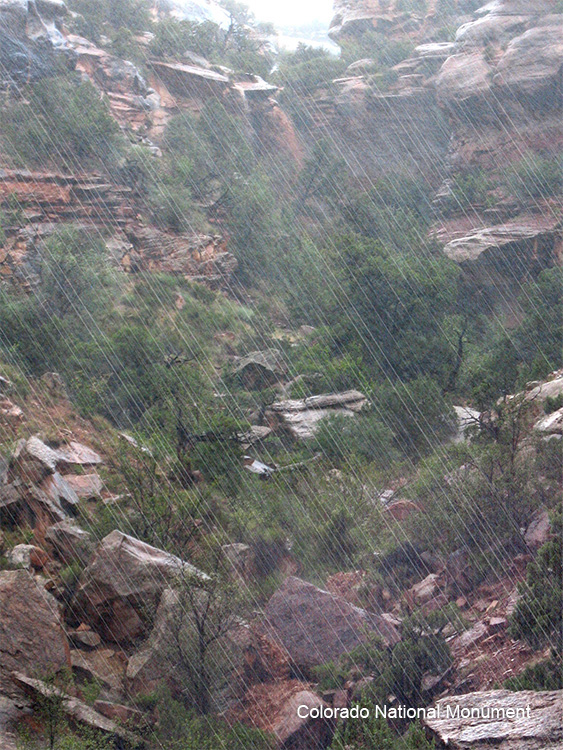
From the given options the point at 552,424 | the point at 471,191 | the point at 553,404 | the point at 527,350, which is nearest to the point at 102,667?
the point at 552,424

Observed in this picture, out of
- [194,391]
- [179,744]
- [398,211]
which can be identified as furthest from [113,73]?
[179,744]

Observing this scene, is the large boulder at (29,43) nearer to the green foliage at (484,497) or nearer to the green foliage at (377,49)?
the green foliage at (377,49)

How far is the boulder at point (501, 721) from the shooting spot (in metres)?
4.46

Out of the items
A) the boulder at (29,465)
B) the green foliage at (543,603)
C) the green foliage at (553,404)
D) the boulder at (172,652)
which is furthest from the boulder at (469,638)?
the boulder at (29,465)

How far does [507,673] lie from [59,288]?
15570mm

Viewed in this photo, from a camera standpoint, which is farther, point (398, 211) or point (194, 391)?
point (398, 211)

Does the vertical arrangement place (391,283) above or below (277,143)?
below

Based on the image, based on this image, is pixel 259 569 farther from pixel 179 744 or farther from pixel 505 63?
pixel 505 63

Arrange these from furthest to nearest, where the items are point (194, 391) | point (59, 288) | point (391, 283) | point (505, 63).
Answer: point (505, 63)
point (391, 283)
point (59, 288)
point (194, 391)

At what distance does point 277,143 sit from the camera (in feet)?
119

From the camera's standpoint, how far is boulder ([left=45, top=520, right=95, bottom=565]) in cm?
836

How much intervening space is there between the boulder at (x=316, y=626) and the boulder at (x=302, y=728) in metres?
0.81

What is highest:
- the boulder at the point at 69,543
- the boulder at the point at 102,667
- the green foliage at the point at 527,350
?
the boulder at the point at 69,543

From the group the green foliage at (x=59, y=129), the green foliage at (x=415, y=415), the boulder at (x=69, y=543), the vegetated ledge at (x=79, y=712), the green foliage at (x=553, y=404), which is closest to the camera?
the vegetated ledge at (x=79, y=712)
